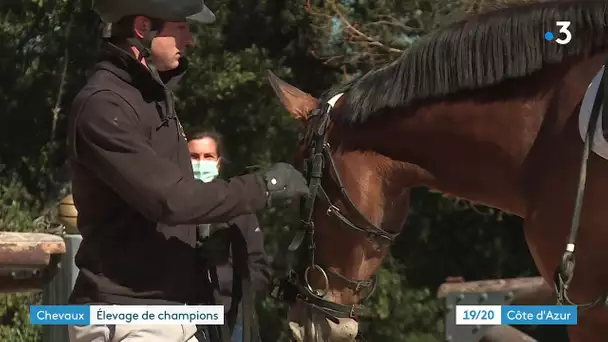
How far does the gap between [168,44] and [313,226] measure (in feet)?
2.68

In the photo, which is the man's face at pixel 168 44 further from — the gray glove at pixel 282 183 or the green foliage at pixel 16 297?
the green foliage at pixel 16 297

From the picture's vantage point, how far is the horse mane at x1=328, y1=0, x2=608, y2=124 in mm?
2207

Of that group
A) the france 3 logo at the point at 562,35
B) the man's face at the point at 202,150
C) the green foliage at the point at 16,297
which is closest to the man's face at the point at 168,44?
the france 3 logo at the point at 562,35

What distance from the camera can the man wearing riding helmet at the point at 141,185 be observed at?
1.84m

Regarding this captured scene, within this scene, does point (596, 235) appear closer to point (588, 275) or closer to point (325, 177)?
point (588, 275)

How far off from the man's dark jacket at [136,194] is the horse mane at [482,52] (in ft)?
2.14

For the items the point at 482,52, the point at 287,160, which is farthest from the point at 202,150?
the point at 287,160

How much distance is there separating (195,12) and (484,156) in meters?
0.93

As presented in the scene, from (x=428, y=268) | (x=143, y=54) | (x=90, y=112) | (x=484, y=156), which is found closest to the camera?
A: (x=90, y=112)

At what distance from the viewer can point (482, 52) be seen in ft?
7.58

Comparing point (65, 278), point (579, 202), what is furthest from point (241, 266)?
point (65, 278)

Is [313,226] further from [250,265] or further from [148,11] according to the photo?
[148,11]

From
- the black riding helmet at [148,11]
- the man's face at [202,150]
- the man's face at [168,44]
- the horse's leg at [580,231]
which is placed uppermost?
the black riding helmet at [148,11]

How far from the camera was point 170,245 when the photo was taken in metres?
2.03
